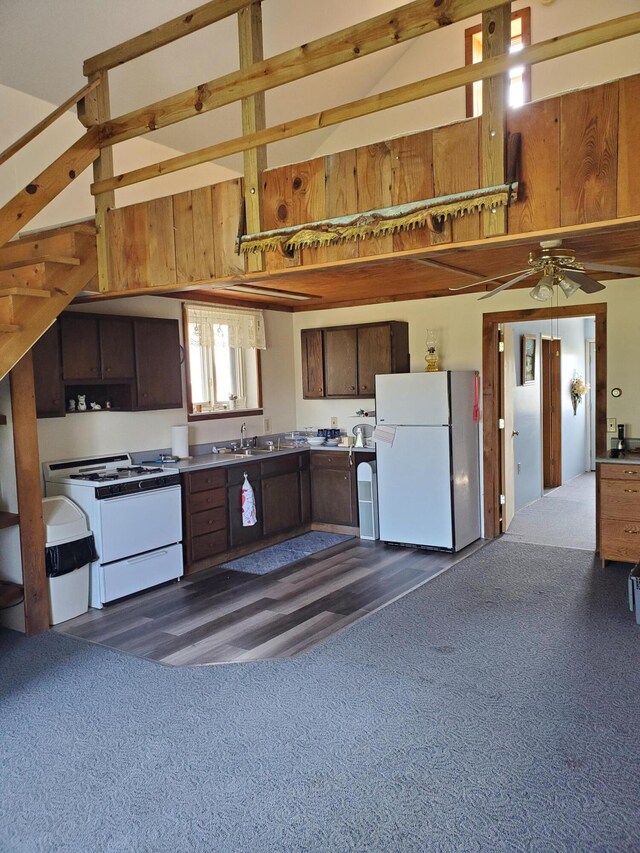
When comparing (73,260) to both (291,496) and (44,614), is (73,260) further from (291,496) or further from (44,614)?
(291,496)

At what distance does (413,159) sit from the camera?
2865 mm

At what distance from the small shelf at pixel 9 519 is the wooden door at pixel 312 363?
3513 millimetres

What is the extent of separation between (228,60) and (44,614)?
437cm

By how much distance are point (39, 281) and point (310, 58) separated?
1.82m

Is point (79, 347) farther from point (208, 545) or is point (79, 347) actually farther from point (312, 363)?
point (312, 363)

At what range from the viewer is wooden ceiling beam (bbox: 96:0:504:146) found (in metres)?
2.68

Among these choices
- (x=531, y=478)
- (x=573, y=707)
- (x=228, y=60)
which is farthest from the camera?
(x=531, y=478)

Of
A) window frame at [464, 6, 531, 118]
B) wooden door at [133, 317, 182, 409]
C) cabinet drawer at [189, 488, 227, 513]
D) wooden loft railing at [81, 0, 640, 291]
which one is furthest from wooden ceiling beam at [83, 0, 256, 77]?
cabinet drawer at [189, 488, 227, 513]

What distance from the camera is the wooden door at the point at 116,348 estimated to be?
16.3 feet

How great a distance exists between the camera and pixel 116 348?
5070 millimetres

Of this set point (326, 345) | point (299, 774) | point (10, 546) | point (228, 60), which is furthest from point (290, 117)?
point (299, 774)

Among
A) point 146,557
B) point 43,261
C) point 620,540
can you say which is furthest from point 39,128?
point 620,540

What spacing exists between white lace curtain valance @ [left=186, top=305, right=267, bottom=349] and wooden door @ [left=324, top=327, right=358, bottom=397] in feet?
2.28

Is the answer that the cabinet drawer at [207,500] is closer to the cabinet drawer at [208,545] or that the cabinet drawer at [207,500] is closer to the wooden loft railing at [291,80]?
the cabinet drawer at [208,545]
